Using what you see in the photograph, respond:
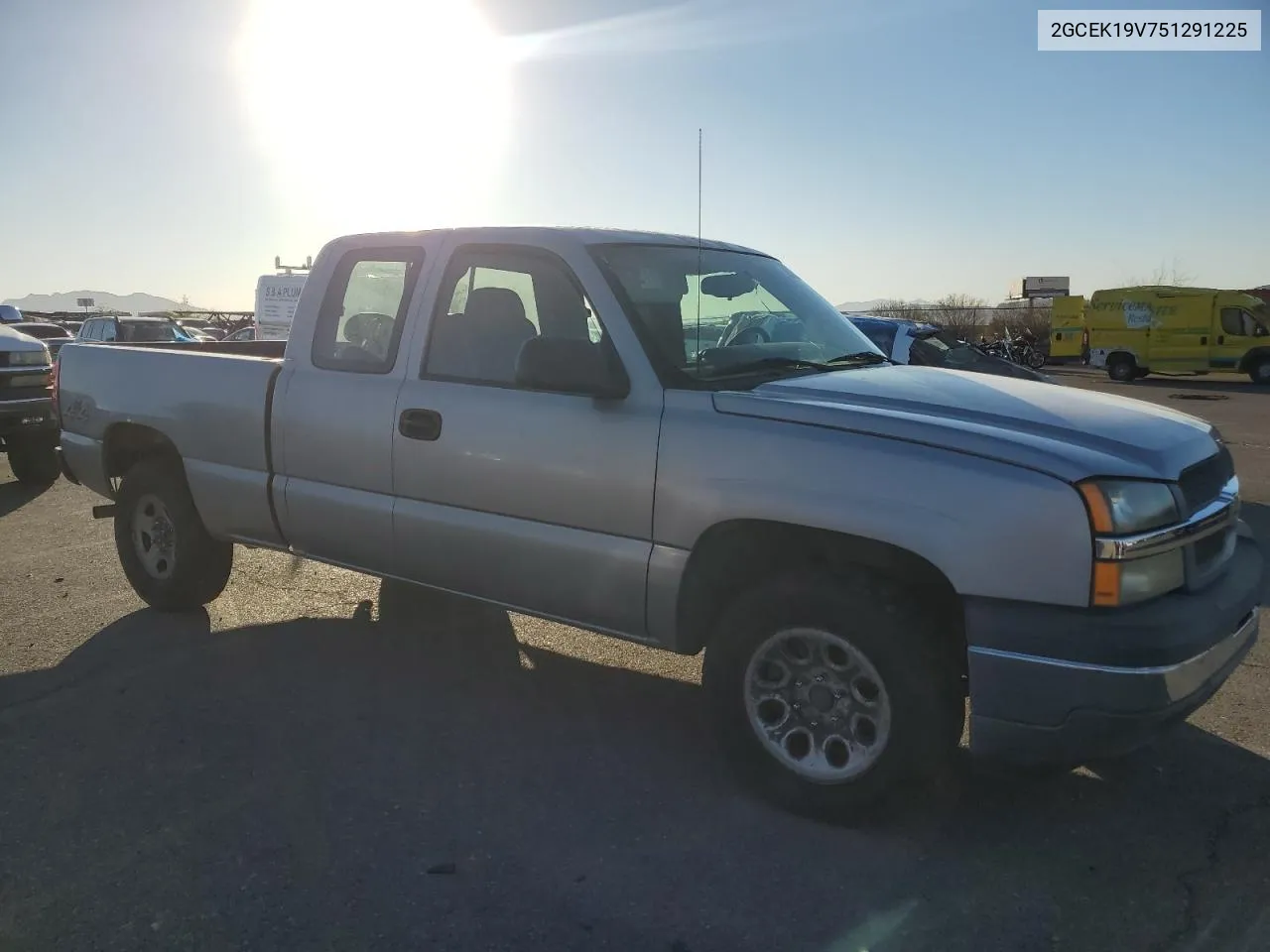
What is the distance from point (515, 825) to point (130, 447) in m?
3.74

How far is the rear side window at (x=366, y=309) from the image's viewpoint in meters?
4.57

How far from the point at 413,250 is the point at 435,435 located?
0.94 metres

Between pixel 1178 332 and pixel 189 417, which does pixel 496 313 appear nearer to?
pixel 189 417

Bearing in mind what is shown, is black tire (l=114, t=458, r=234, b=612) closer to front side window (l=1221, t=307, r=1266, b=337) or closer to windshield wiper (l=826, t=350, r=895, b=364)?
windshield wiper (l=826, t=350, r=895, b=364)

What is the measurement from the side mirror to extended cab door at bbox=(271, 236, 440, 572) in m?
0.98

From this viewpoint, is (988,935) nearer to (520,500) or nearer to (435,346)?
(520,500)

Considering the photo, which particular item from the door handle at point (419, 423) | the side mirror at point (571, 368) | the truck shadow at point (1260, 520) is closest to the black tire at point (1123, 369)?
the truck shadow at point (1260, 520)

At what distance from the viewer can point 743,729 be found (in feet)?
11.5

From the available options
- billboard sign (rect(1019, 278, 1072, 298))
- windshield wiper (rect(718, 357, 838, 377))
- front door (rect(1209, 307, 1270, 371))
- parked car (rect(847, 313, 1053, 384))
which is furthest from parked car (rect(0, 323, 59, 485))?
billboard sign (rect(1019, 278, 1072, 298))

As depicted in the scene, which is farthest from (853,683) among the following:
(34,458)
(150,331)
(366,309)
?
(150,331)

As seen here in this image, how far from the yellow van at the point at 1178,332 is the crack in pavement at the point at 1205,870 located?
2717cm

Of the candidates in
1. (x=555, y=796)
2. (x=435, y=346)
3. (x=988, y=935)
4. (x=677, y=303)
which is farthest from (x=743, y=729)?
(x=435, y=346)

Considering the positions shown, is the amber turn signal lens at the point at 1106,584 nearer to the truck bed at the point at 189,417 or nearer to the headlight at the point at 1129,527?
the headlight at the point at 1129,527

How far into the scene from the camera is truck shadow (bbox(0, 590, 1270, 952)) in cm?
287
